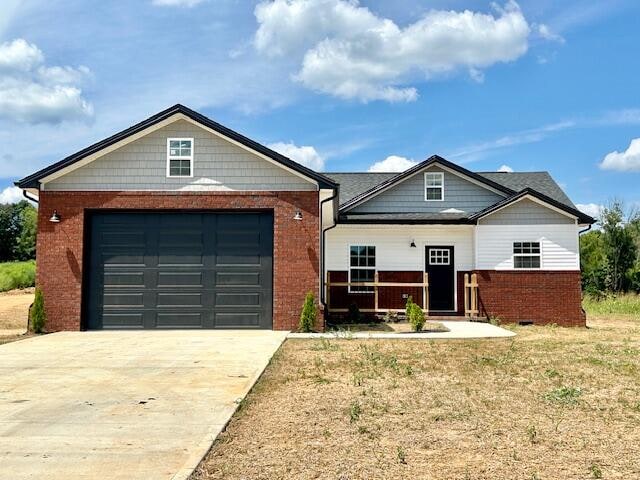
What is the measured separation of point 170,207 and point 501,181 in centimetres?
1236

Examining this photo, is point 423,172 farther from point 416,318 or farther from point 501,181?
point 416,318

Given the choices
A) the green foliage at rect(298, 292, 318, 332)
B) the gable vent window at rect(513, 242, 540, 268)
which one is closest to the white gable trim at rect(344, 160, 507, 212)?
the gable vent window at rect(513, 242, 540, 268)

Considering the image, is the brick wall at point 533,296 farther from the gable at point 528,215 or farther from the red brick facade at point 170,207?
the red brick facade at point 170,207

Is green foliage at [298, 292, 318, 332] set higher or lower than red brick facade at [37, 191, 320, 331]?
lower

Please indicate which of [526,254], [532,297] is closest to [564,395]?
[532,297]

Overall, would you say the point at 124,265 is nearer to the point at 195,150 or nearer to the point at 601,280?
the point at 195,150

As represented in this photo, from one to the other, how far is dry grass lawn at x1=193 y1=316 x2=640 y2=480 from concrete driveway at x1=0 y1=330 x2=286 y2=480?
1.33 feet

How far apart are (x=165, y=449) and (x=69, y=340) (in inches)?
328

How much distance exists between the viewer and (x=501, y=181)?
2097cm

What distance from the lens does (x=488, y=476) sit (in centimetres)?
424

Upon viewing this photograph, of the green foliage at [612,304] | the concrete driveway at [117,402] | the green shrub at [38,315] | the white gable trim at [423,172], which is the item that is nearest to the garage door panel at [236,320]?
the concrete driveway at [117,402]

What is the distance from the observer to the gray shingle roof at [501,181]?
66.1ft

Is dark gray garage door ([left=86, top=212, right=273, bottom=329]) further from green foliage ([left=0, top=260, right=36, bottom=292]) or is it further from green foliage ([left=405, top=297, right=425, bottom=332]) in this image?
green foliage ([left=0, top=260, right=36, bottom=292])

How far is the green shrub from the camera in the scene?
1366 centimetres
